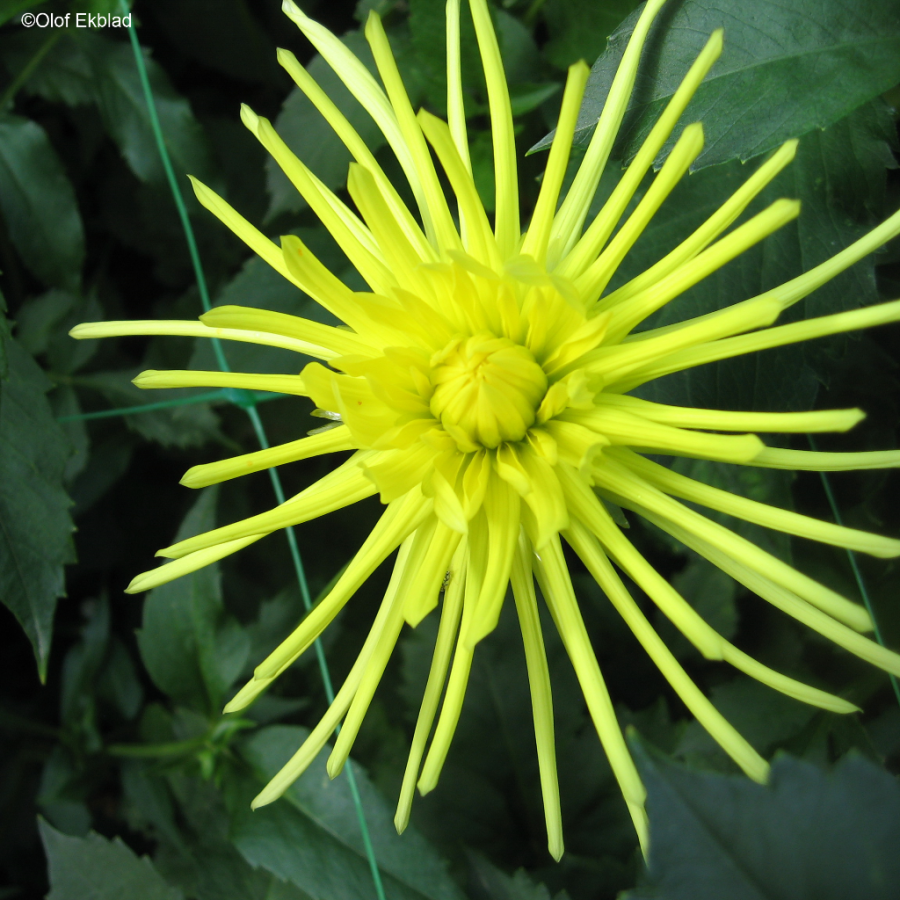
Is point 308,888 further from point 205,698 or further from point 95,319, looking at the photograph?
point 95,319

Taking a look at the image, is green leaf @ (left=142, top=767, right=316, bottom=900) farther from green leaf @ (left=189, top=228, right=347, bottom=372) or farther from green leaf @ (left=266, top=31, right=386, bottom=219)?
green leaf @ (left=266, top=31, right=386, bottom=219)

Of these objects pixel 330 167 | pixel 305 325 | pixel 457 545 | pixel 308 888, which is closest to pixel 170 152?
pixel 330 167

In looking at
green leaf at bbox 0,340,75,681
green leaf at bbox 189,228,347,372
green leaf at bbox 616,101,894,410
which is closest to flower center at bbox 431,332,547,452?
green leaf at bbox 616,101,894,410

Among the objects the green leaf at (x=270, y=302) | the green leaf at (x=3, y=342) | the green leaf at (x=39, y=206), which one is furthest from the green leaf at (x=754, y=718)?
the green leaf at (x=39, y=206)

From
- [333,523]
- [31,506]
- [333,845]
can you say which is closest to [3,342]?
[31,506]

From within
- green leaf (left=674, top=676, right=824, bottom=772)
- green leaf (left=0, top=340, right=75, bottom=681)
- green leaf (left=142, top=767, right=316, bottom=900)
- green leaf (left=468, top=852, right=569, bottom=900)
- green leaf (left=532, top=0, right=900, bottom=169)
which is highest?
green leaf (left=532, top=0, right=900, bottom=169)

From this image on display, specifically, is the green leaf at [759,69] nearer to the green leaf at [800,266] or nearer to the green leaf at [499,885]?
the green leaf at [800,266]
